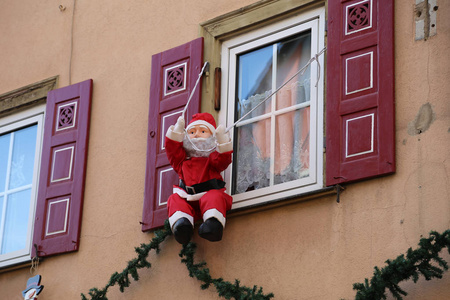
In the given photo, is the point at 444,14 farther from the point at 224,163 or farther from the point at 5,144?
the point at 5,144

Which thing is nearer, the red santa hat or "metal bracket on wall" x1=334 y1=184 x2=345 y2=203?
"metal bracket on wall" x1=334 y1=184 x2=345 y2=203

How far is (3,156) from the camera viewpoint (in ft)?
32.9

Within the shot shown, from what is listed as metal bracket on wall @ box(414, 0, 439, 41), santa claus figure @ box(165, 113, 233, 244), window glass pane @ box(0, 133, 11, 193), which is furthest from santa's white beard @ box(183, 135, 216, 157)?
window glass pane @ box(0, 133, 11, 193)

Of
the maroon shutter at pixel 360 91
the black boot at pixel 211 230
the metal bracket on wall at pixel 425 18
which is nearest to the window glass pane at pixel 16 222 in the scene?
the black boot at pixel 211 230

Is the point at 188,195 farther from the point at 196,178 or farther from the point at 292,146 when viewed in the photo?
the point at 292,146

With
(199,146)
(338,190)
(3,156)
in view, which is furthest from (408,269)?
(3,156)

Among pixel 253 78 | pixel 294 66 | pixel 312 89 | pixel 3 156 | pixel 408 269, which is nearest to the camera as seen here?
pixel 408 269

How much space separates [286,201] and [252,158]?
2.13 ft

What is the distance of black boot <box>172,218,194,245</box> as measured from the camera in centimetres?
784

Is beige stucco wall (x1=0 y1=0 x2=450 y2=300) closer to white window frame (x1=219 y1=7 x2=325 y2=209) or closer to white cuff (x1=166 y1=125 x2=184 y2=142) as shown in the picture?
white window frame (x1=219 y1=7 x2=325 y2=209)

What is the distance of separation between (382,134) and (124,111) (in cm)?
245

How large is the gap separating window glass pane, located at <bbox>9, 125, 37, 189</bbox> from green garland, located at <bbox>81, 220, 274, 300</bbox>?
164cm

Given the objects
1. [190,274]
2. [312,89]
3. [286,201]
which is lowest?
[190,274]

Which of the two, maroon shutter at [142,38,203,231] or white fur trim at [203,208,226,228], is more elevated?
maroon shutter at [142,38,203,231]
